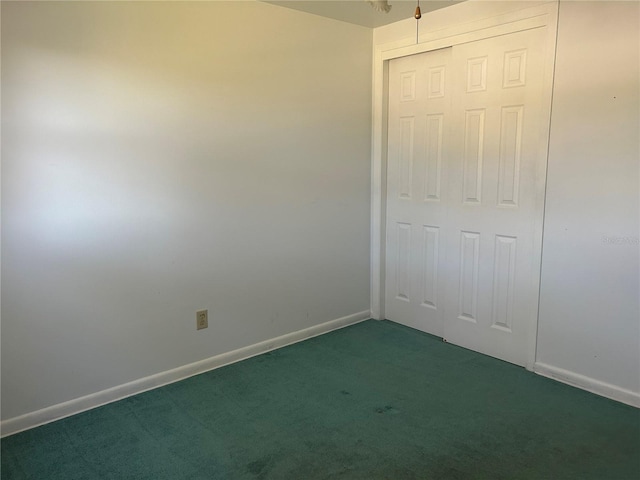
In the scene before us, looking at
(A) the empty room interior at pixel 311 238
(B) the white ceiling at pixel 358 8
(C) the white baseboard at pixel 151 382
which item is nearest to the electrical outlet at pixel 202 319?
(A) the empty room interior at pixel 311 238

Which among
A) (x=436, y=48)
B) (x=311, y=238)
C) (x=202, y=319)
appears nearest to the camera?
(x=202, y=319)

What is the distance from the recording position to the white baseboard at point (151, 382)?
231 cm

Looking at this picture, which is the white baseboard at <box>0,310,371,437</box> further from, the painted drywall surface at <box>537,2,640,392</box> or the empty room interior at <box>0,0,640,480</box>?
the painted drywall surface at <box>537,2,640,392</box>

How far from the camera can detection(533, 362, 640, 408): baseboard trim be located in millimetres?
2463

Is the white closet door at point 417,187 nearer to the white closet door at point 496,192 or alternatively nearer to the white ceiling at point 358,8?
the white closet door at point 496,192

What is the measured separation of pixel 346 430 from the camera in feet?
7.45

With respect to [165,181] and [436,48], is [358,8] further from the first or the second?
[165,181]

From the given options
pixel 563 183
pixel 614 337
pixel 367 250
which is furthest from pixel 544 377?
pixel 367 250

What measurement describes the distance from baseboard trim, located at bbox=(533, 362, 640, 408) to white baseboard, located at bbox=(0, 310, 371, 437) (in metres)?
1.40

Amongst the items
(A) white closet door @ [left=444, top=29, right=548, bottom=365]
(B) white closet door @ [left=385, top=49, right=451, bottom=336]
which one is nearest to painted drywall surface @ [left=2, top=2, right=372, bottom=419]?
(B) white closet door @ [left=385, top=49, right=451, bottom=336]

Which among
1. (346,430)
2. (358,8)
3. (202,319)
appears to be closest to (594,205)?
(346,430)

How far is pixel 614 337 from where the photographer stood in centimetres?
251

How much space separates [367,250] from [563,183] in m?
1.51

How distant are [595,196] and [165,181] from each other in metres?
2.25
